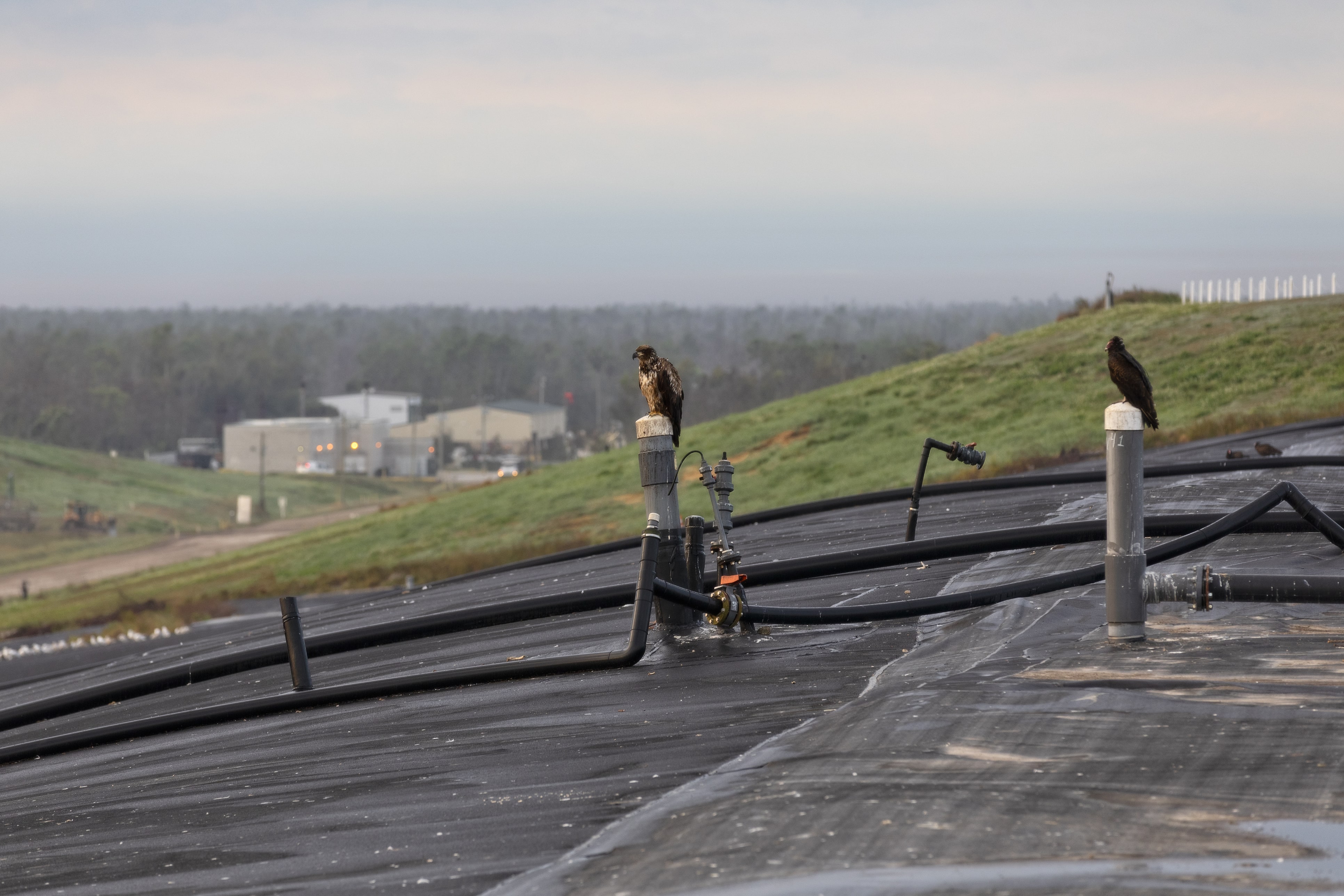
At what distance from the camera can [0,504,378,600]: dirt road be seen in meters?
67.2

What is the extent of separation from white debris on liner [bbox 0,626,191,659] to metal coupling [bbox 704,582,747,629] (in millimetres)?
27812

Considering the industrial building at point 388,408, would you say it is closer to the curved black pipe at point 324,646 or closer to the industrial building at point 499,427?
the industrial building at point 499,427

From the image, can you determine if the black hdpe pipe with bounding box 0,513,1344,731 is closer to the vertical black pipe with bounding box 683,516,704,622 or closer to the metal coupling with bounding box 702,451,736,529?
the vertical black pipe with bounding box 683,516,704,622

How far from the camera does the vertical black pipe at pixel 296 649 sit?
9195mm

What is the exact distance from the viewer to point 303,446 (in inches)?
5231

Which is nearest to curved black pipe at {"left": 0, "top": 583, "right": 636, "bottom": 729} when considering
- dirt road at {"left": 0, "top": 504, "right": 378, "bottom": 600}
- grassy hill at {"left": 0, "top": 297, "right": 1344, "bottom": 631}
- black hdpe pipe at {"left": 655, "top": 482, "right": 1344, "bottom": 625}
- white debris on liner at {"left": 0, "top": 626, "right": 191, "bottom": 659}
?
black hdpe pipe at {"left": 655, "top": 482, "right": 1344, "bottom": 625}

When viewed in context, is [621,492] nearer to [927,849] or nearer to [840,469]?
[840,469]

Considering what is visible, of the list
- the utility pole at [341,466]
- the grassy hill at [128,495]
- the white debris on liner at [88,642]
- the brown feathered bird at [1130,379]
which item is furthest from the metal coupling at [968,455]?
the utility pole at [341,466]

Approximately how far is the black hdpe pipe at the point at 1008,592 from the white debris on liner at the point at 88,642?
2814 centimetres

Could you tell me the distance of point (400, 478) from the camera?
13050 centimetres

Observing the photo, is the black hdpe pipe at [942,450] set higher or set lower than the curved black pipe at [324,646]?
higher

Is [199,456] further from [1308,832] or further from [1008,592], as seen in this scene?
[1308,832]

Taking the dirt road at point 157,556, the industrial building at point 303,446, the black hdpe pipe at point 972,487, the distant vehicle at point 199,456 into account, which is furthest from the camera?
the distant vehicle at point 199,456

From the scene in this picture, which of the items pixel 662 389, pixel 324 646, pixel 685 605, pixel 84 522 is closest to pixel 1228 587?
pixel 685 605
